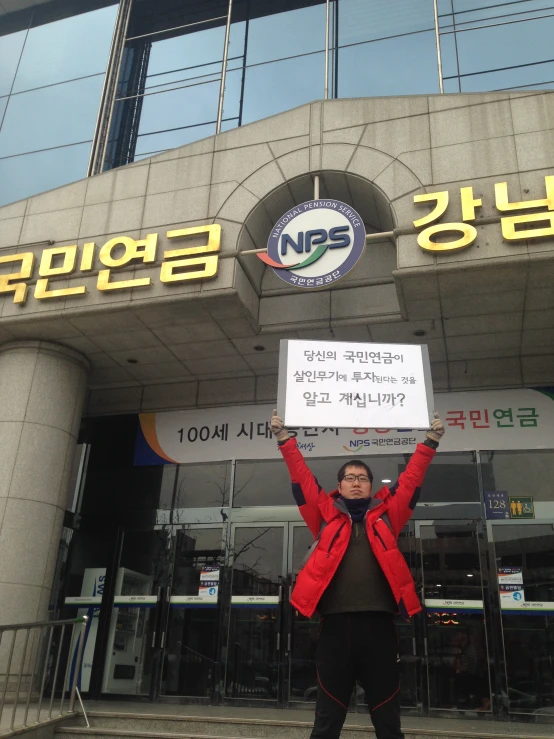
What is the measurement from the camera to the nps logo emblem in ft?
24.7

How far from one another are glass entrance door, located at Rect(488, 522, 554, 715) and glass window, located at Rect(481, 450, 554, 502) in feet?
1.53

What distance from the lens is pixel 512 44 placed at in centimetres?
1013

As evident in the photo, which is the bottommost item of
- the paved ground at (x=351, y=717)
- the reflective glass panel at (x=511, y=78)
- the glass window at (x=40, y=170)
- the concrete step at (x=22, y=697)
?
the paved ground at (x=351, y=717)

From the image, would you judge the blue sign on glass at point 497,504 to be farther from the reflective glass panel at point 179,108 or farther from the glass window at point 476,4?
the glass window at point 476,4

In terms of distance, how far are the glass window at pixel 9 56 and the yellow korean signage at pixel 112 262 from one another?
5.53m

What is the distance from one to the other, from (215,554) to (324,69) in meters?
8.18

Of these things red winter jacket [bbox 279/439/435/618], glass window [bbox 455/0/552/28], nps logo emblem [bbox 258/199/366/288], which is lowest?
red winter jacket [bbox 279/439/435/618]

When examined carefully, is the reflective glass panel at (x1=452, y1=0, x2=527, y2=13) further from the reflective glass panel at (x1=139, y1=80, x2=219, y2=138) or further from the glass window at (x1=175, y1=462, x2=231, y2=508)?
the glass window at (x1=175, y1=462, x2=231, y2=508)

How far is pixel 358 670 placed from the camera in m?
3.32

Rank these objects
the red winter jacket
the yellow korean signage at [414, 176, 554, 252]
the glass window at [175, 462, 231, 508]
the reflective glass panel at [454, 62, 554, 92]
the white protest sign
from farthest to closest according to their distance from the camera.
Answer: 1. the reflective glass panel at [454, 62, 554, 92]
2. the glass window at [175, 462, 231, 508]
3. the yellow korean signage at [414, 176, 554, 252]
4. the white protest sign
5. the red winter jacket

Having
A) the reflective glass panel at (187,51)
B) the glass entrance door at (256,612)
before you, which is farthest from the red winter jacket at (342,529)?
the reflective glass panel at (187,51)

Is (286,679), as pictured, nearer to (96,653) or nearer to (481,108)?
(96,653)

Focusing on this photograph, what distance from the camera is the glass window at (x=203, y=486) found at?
9.51 meters

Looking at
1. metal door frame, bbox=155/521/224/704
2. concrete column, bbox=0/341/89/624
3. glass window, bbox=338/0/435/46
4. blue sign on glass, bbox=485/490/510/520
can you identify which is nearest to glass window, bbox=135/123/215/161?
glass window, bbox=338/0/435/46
